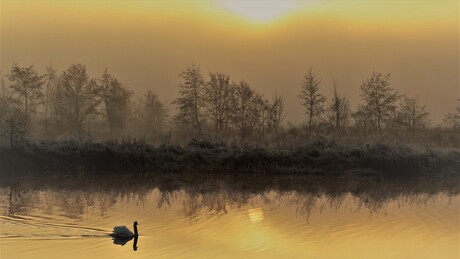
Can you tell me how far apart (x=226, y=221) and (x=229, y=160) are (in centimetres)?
1265

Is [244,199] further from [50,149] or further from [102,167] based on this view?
[50,149]

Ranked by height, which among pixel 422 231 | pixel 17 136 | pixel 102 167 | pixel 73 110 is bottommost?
pixel 422 231

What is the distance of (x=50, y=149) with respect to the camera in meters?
26.1

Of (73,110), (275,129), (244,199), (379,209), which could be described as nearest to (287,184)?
(244,199)

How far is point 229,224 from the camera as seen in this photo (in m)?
13.4

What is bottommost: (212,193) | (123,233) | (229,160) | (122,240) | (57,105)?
(122,240)

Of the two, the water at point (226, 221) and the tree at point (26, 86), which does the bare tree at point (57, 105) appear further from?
the water at point (226, 221)

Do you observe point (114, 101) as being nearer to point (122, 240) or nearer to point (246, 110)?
point (246, 110)

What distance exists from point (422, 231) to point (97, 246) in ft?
26.3

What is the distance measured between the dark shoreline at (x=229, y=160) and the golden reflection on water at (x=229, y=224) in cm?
Result: 652

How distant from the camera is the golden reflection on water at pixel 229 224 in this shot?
10617 mm

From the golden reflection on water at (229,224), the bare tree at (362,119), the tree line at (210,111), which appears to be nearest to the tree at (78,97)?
the tree line at (210,111)

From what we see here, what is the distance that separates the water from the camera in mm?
10672

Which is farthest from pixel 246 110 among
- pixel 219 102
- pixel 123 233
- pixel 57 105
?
pixel 123 233
